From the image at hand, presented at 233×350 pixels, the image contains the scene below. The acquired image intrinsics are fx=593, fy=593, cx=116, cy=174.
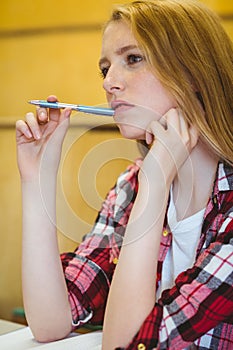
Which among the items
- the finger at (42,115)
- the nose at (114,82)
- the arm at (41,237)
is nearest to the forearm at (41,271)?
the arm at (41,237)

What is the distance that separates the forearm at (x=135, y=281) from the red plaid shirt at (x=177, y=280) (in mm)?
20

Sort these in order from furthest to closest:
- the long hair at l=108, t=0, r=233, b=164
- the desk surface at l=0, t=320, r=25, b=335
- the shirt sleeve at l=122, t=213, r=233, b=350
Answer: the desk surface at l=0, t=320, r=25, b=335
the long hair at l=108, t=0, r=233, b=164
the shirt sleeve at l=122, t=213, r=233, b=350

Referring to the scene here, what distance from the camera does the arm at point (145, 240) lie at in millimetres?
863

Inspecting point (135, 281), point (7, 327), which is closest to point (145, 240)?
point (135, 281)

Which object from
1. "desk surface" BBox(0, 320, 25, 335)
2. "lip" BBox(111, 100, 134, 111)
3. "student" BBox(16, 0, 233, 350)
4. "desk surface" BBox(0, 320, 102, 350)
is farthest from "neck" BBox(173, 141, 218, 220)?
"desk surface" BBox(0, 320, 25, 335)

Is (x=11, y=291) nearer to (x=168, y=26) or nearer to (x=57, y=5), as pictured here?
(x=57, y=5)

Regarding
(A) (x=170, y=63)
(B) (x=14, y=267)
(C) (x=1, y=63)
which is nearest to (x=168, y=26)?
(A) (x=170, y=63)

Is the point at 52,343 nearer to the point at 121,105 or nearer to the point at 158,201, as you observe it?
the point at 158,201

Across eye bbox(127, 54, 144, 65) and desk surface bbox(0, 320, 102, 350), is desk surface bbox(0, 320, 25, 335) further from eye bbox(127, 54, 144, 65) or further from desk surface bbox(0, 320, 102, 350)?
eye bbox(127, 54, 144, 65)

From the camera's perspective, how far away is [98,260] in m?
1.17

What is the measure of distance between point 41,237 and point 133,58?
35 cm

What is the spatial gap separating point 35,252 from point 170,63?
1.32 feet

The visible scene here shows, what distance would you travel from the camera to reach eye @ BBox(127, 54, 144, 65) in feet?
3.22

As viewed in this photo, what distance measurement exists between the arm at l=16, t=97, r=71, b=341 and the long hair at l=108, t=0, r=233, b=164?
21 cm
